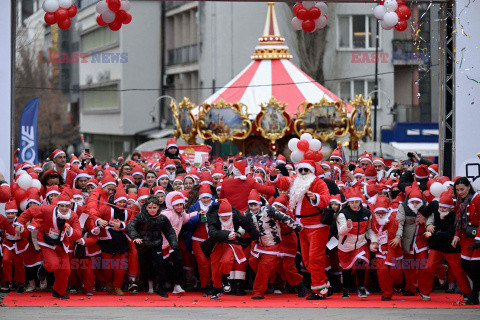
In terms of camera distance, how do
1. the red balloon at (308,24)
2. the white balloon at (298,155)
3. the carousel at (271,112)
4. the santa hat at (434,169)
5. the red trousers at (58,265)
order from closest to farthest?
1. the red trousers at (58,265)
2. the white balloon at (298,155)
3. the santa hat at (434,169)
4. the red balloon at (308,24)
5. the carousel at (271,112)

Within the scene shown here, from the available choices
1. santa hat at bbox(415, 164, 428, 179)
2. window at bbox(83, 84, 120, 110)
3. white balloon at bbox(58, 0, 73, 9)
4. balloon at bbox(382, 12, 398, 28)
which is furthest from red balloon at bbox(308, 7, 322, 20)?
window at bbox(83, 84, 120, 110)

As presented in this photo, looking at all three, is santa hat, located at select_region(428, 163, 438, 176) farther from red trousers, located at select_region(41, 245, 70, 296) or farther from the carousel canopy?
the carousel canopy

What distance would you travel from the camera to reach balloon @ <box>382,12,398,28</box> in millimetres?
14695

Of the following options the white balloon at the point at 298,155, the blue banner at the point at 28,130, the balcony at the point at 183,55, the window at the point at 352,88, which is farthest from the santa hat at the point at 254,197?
the balcony at the point at 183,55

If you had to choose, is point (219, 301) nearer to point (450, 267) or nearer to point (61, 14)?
point (450, 267)

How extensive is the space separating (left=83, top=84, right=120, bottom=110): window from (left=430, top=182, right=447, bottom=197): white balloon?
3955 centimetres

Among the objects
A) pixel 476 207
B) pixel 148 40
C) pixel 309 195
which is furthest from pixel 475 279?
pixel 148 40

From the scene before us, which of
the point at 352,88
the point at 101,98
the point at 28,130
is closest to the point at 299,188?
the point at 28,130

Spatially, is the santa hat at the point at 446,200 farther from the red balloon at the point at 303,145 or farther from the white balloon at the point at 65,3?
the white balloon at the point at 65,3

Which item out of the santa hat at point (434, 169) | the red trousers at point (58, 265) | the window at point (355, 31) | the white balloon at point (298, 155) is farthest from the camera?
the window at point (355, 31)

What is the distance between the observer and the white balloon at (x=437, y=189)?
13.3 metres

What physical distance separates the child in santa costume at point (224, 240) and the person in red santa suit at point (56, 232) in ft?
5.38

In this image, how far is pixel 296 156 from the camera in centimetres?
1424

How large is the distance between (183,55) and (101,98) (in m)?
10.8
